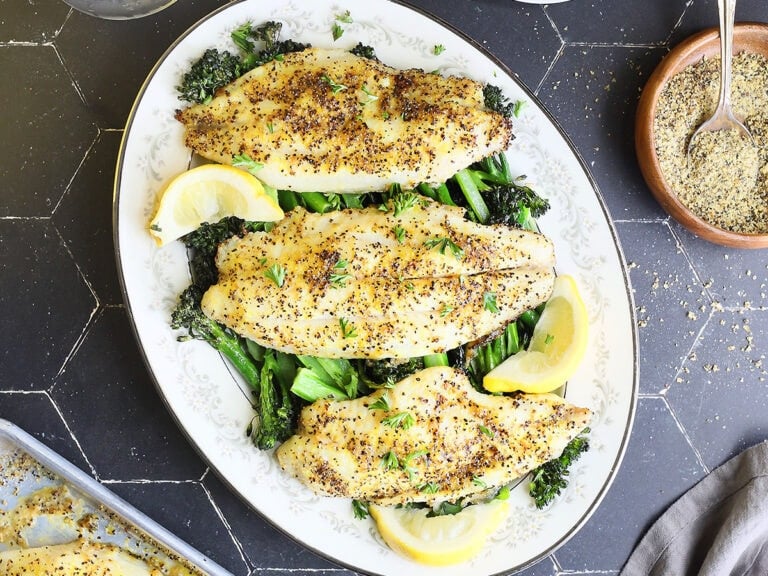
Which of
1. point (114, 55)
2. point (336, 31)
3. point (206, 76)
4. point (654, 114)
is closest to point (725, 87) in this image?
point (654, 114)

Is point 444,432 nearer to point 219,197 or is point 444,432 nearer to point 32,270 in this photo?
point 219,197

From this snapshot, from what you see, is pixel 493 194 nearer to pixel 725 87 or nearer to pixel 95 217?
pixel 725 87

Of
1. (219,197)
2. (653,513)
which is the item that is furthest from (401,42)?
(653,513)

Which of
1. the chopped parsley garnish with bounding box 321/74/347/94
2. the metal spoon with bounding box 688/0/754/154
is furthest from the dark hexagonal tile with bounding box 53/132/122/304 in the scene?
the metal spoon with bounding box 688/0/754/154

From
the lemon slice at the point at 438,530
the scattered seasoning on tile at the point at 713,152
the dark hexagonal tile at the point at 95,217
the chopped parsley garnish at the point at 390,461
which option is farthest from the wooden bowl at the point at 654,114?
the dark hexagonal tile at the point at 95,217

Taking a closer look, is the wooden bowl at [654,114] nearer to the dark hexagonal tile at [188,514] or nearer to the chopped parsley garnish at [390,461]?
the chopped parsley garnish at [390,461]

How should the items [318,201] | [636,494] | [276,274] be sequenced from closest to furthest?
[276,274] < [318,201] < [636,494]

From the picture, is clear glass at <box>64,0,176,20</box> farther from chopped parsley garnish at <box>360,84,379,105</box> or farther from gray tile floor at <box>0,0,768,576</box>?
gray tile floor at <box>0,0,768,576</box>
